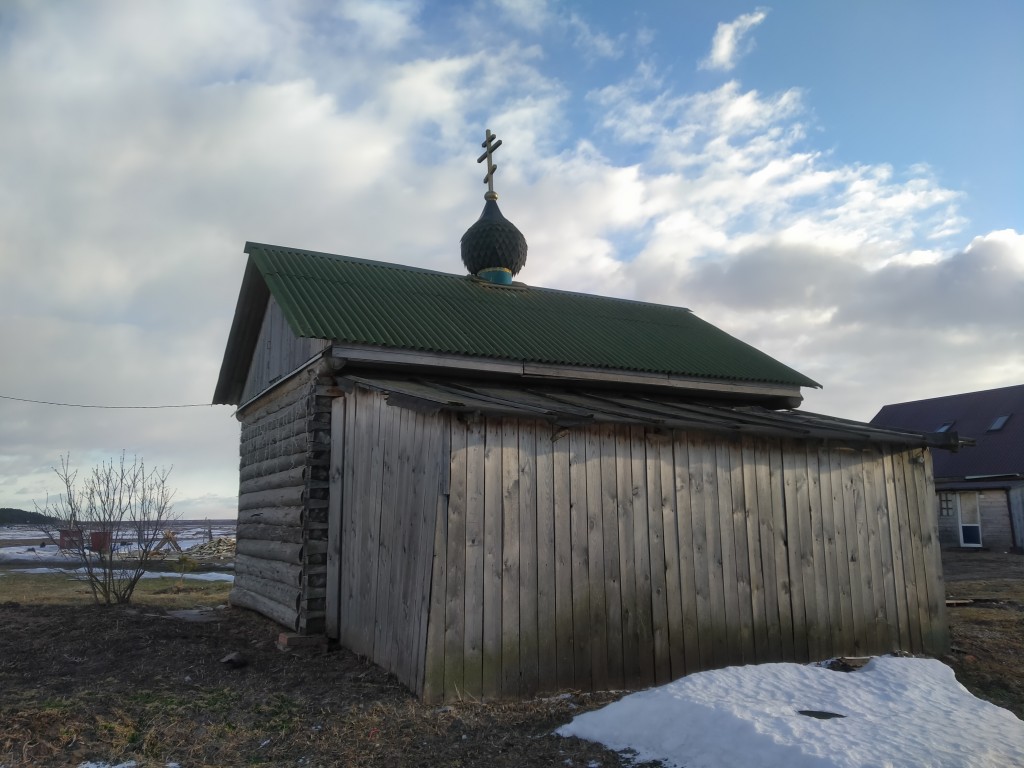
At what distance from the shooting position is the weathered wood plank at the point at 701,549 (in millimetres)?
8633

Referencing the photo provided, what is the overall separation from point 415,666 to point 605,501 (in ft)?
8.42

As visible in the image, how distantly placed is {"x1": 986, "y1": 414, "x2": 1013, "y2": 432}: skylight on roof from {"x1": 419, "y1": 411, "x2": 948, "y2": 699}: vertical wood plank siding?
2223 cm

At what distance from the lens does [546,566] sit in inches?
303

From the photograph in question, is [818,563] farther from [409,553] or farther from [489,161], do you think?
[489,161]

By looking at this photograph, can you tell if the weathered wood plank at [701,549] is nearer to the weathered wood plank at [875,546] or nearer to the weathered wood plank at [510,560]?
the weathered wood plank at [510,560]

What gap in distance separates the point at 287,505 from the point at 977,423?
2885 centimetres

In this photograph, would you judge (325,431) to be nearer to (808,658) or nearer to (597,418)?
(597,418)

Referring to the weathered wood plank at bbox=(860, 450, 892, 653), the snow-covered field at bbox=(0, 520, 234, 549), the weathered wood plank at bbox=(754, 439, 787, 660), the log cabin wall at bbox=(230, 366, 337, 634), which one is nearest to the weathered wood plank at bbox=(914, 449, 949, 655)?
the weathered wood plank at bbox=(860, 450, 892, 653)

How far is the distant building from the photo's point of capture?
86.2 ft

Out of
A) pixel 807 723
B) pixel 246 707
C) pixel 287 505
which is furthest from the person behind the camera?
pixel 287 505

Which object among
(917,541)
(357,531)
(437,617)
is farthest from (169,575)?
(917,541)

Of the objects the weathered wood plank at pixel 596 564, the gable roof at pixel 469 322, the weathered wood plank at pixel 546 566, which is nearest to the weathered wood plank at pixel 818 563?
the gable roof at pixel 469 322

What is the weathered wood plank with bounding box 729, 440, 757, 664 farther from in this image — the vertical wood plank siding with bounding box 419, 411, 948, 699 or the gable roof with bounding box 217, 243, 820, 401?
the gable roof with bounding box 217, 243, 820, 401

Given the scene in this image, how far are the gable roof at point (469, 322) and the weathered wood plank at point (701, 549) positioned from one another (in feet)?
9.07
